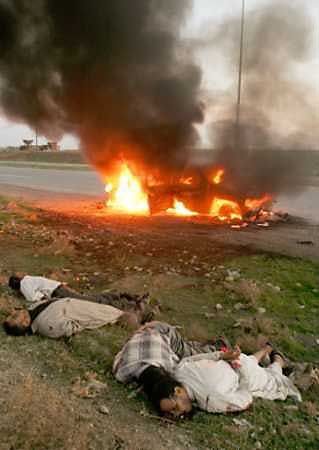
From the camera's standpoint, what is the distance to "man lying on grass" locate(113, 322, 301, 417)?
2822 mm

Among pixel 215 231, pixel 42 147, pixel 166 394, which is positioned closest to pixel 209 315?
pixel 166 394

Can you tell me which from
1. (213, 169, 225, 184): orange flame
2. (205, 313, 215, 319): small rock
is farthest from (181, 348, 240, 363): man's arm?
(213, 169, 225, 184): orange flame

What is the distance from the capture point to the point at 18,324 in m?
3.89

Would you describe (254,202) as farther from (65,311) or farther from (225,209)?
(65,311)

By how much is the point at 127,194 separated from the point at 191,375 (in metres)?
11.6

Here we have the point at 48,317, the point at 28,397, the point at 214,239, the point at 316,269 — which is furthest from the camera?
the point at 214,239

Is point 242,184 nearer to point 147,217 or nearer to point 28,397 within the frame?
point 147,217

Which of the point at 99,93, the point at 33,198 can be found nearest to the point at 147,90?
the point at 99,93

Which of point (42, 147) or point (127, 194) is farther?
point (42, 147)

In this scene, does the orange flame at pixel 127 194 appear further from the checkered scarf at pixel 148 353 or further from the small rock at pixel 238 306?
the checkered scarf at pixel 148 353

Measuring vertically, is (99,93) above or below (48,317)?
above

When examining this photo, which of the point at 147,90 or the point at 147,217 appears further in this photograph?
the point at 147,90

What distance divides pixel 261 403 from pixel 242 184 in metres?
10.2

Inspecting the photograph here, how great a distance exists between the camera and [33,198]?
1691cm
